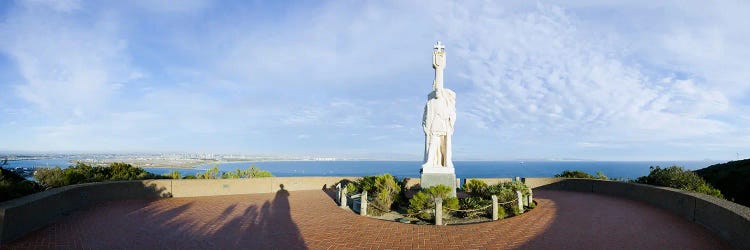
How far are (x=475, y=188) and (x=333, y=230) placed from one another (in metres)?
7.84

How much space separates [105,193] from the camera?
41.9 ft

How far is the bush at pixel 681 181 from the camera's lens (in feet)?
42.0

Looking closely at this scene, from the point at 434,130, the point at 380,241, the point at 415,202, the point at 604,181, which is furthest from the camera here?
the point at 604,181

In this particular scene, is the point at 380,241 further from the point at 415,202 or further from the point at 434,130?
the point at 434,130

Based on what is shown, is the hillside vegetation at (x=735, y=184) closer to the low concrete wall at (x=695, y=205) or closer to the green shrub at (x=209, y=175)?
the low concrete wall at (x=695, y=205)

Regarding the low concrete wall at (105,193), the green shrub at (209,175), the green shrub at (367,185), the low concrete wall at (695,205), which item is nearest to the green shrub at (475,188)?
the green shrub at (367,185)

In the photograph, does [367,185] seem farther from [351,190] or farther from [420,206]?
[420,206]

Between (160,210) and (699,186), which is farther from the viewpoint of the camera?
(699,186)

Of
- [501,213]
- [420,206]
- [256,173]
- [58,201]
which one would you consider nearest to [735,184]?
[501,213]

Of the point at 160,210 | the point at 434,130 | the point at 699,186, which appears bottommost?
the point at 160,210

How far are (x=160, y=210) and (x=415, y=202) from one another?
8533 mm

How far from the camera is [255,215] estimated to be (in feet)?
36.1

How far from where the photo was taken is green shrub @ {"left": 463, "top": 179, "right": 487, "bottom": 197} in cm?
1416

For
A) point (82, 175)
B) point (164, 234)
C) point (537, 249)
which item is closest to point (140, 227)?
point (164, 234)
